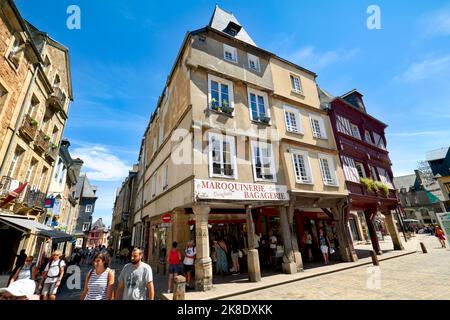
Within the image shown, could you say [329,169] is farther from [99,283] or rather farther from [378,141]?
[99,283]

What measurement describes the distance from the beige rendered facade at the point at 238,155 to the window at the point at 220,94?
0.06 meters

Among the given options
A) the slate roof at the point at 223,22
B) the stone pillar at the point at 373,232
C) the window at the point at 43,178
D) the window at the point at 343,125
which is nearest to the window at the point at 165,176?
the window at the point at 43,178

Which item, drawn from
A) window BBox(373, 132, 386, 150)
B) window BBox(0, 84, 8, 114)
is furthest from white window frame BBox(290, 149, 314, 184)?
window BBox(0, 84, 8, 114)

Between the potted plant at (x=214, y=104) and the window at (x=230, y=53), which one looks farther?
the window at (x=230, y=53)

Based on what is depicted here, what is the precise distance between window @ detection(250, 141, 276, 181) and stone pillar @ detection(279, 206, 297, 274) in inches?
73.8

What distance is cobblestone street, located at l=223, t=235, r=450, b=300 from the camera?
621cm

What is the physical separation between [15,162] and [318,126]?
1731 centimetres

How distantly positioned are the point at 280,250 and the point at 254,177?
15.8ft

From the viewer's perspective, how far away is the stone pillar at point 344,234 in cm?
1206

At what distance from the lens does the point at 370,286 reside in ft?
23.5

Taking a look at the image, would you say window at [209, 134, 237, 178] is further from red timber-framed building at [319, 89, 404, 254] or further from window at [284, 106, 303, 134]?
red timber-framed building at [319, 89, 404, 254]

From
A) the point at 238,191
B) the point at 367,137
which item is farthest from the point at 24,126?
the point at 367,137

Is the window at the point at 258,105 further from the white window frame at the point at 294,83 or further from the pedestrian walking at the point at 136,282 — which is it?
the pedestrian walking at the point at 136,282

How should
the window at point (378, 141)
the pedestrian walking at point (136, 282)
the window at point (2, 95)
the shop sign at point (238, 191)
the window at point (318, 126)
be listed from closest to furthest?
the pedestrian walking at point (136, 282) → the shop sign at point (238, 191) → the window at point (2, 95) → the window at point (318, 126) → the window at point (378, 141)
